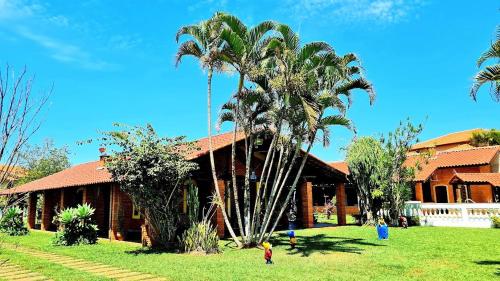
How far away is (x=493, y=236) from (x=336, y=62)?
995 centimetres

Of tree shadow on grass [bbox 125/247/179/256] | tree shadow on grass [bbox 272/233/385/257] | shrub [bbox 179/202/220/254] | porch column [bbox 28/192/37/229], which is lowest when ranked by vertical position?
tree shadow on grass [bbox 272/233/385/257]

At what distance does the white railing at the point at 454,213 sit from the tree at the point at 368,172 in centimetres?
256

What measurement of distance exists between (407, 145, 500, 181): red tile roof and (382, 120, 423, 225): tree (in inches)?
354

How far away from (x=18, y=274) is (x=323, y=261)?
737 cm

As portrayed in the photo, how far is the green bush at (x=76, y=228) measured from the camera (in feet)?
47.6

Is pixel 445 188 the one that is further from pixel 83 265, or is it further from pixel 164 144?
pixel 83 265

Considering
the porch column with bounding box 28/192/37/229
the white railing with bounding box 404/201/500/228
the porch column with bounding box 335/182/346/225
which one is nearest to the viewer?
the white railing with bounding box 404/201/500/228

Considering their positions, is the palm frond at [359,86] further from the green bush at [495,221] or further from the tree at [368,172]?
the green bush at [495,221]

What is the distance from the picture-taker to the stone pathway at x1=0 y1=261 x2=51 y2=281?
802 cm

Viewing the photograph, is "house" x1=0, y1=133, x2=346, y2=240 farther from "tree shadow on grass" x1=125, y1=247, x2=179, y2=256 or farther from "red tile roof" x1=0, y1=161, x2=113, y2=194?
"tree shadow on grass" x1=125, y1=247, x2=179, y2=256

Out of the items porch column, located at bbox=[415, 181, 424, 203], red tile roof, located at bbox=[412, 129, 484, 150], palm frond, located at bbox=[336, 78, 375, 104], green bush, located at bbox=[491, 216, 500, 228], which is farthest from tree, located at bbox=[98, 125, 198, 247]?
red tile roof, located at bbox=[412, 129, 484, 150]

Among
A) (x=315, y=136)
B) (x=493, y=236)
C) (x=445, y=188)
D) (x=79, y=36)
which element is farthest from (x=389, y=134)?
(x=79, y=36)

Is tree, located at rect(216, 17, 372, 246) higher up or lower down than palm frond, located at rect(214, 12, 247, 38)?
lower down

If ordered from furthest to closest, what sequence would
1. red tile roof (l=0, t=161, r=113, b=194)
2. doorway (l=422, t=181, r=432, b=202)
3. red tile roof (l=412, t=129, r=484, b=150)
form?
red tile roof (l=412, t=129, r=484, b=150), doorway (l=422, t=181, r=432, b=202), red tile roof (l=0, t=161, r=113, b=194)
